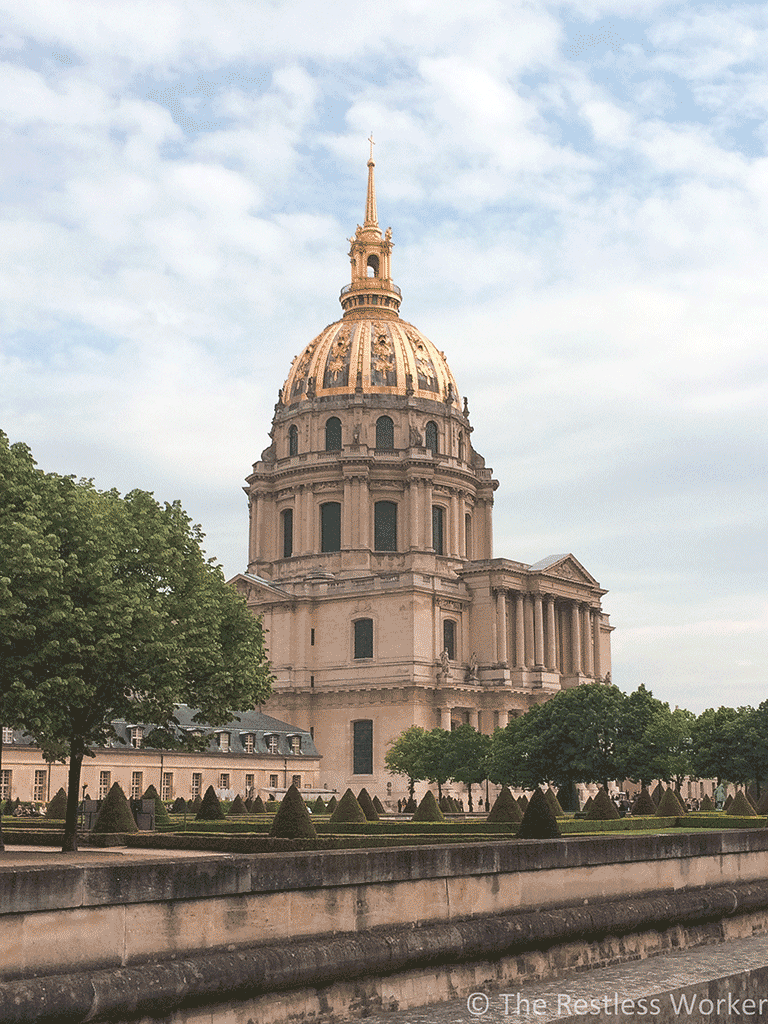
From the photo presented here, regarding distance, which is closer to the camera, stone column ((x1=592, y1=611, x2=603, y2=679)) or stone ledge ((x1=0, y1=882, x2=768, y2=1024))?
stone ledge ((x1=0, y1=882, x2=768, y2=1024))

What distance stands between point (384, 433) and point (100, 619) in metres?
76.6

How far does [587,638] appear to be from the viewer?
10138cm

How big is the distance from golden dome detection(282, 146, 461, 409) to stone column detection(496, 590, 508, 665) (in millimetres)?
21489

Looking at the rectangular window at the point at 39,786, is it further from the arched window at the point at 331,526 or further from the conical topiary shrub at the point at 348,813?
the arched window at the point at 331,526

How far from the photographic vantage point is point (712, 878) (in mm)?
18625

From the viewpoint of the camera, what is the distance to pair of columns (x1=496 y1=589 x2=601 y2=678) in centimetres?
9419

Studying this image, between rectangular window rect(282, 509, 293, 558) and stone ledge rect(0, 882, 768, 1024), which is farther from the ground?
rectangular window rect(282, 509, 293, 558)

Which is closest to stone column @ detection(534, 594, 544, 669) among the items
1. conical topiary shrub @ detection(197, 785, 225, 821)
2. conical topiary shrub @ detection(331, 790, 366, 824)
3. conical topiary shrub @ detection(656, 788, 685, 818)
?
conical topiary shrub @ detection(656, 788, 685, 818)

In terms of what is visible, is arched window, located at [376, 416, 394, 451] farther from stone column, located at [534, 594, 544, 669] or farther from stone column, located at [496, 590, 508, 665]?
stone column, located at [534, 594, 544, 669]

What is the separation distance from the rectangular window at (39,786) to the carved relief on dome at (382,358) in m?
50.7

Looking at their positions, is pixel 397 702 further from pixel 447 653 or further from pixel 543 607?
pixel 543 607

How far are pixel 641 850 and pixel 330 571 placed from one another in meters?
83.6

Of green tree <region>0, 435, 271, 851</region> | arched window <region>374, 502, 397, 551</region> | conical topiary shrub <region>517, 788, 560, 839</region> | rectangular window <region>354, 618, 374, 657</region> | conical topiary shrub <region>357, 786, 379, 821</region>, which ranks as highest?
arched window <region>374, 502, 397, 551</region>

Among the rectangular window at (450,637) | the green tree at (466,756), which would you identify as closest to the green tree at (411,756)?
the green tree at (466,756)
